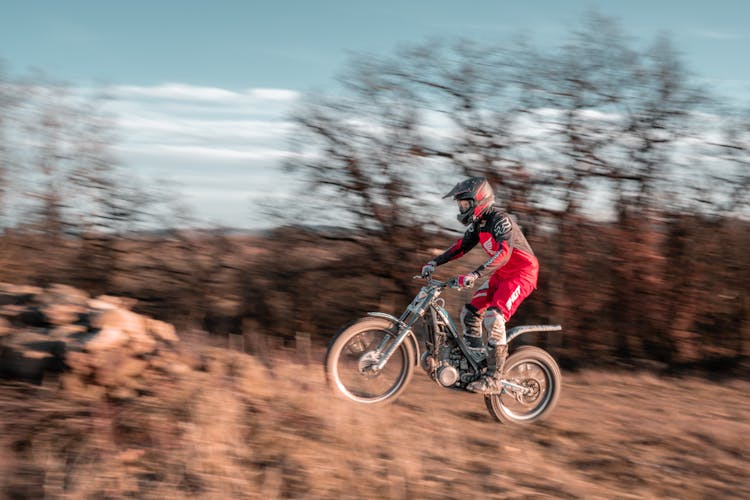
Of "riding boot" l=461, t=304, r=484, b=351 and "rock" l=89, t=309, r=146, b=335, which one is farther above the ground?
"riding boot" l=461, t=304, r=484, b=351

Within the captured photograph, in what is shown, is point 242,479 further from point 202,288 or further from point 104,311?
point 202,288

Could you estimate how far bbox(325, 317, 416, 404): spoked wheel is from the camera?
20.2 feet

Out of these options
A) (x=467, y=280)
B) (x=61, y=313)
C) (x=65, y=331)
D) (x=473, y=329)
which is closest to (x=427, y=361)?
(x=473, y=329)

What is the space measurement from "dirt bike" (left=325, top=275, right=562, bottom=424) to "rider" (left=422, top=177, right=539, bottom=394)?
105 mm

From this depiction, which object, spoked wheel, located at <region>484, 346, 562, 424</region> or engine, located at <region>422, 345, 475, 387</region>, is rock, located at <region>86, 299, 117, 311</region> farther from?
spoked wheel, located at <region>484, 346, 562, 424</region>

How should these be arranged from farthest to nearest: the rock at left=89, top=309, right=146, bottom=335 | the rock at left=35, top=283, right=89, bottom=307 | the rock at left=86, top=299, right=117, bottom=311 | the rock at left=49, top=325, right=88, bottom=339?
the rock at left=35, top=283, right=89, bottom=307, the rock at left=86, top=299, right=117, bottom=311, the rock at left=89, top=309, right=146, bottom=335, the rock at left=49, top=325, right=88, bottom=339

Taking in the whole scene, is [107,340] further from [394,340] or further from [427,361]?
[427,361]

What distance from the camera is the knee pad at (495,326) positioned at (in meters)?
6.35

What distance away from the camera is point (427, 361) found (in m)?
6.37

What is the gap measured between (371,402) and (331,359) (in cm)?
58

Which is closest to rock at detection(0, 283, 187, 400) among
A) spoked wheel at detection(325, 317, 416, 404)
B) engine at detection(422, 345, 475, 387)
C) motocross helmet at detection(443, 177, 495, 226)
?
spoked wheel at detection(325, 317, 416, 404)

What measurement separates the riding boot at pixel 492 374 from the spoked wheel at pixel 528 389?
0.15m

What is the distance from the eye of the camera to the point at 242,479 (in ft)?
15.1

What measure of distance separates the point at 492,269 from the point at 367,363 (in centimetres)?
133
